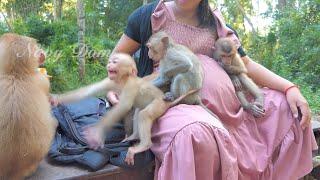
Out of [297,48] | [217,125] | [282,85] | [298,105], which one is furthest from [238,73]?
[297,48]

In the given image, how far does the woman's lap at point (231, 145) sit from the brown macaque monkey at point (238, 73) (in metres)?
0.06

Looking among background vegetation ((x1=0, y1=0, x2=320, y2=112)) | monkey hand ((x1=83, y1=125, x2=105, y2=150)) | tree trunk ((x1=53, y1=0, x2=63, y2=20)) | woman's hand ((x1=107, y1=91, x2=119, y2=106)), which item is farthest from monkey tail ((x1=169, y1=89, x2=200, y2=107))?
tree trunk ((x1=53, y1=0, x2=63, y2=20))

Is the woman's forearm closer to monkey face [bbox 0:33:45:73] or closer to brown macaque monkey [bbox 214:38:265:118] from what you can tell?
brown macaque monkey [bbox 214:38:265:118]

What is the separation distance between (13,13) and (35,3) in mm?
562

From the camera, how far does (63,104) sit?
2168 mm

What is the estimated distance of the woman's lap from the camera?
1761 mm

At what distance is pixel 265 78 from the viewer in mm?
2492

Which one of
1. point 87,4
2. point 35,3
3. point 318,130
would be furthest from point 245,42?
point 318,130

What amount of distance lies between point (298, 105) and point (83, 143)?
118cm

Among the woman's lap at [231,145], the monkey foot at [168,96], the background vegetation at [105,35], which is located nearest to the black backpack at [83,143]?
the woman's lap at [231,145]

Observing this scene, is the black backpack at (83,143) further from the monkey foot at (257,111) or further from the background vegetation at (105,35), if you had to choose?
the background vegetation at (105,35)

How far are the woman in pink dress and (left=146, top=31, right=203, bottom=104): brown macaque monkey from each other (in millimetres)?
85

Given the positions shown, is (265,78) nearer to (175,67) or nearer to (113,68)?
(175,67)

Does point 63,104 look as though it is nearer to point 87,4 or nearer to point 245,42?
point 87,4
